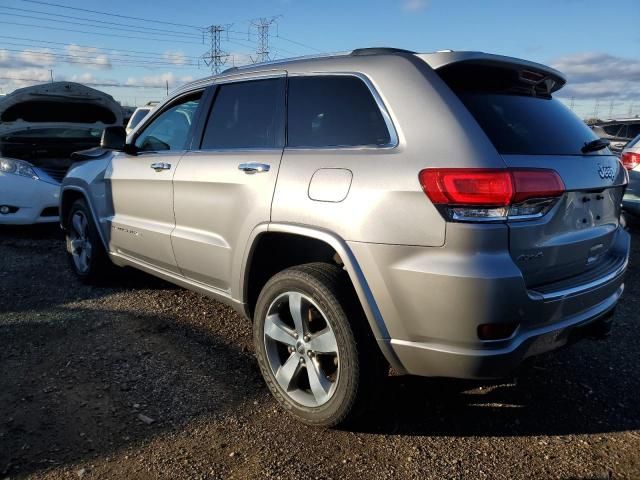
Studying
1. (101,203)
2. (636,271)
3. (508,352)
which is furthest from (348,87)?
(636,271)

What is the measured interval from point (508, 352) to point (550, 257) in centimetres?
46

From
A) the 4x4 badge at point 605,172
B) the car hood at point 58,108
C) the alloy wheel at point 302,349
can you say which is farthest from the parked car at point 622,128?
the alloy wheel at point 302,349

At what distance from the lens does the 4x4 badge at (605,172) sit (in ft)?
9.15

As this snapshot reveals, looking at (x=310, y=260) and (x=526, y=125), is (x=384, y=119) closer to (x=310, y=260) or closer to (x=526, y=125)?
(x=526, y=125)

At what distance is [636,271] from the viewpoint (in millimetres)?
5727

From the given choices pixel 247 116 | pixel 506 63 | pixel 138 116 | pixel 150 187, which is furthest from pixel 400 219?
pixel 138 116

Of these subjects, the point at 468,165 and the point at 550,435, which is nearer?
the point at 468,165

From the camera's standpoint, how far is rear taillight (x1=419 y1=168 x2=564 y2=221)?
7.48ft

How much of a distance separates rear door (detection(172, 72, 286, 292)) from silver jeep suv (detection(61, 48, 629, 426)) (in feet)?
0.04

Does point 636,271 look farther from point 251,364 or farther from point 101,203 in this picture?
point 101,203

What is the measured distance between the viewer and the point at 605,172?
284 centimetres

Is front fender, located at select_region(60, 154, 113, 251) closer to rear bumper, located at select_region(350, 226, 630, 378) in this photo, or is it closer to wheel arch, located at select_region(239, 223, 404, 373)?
wheel arch, located at select_region(239, 223, 404, 373)

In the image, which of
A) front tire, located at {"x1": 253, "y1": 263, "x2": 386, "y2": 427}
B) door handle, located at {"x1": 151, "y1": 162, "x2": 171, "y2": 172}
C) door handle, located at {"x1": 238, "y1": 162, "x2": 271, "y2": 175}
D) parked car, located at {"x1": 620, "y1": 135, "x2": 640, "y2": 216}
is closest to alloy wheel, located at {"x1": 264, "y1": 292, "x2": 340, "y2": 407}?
front tire, located at {"x1": 253, "y1": 263, "x2": 386, "y2": 427}

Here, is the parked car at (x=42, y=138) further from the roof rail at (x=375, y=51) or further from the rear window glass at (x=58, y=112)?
the roof rail at (x=375, y=51)
